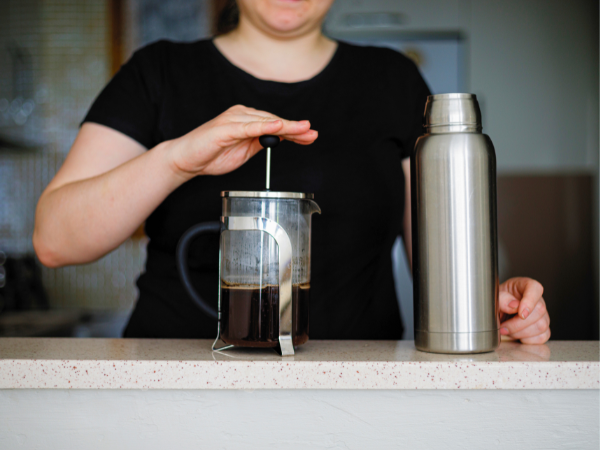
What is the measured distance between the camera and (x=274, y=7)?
1028 millimetres

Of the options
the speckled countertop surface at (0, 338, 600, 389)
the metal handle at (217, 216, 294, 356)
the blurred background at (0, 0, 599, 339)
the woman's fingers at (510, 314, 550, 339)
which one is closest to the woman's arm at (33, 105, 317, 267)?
the metal handle at (217, 216, 294, 356)

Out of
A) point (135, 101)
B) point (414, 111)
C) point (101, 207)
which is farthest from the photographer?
point (414, 111)

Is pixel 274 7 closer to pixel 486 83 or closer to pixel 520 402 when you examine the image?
pixel 520 402

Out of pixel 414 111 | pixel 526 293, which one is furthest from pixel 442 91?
pixel 526 293

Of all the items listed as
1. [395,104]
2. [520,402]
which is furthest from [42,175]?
[520,402]

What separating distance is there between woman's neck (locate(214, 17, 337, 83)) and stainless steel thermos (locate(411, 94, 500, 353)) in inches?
21.3

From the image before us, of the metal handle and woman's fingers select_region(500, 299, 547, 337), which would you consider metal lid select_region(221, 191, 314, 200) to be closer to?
the metal handle

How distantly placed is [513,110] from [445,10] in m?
0.56

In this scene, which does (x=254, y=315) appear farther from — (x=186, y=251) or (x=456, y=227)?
(x=456, y=227)

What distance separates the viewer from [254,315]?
2.18 feet

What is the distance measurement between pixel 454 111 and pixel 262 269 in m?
0.28

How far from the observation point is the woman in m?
1.01

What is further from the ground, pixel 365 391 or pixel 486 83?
pixel 486 83

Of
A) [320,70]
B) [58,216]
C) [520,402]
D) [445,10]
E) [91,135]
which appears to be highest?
[445,10]
